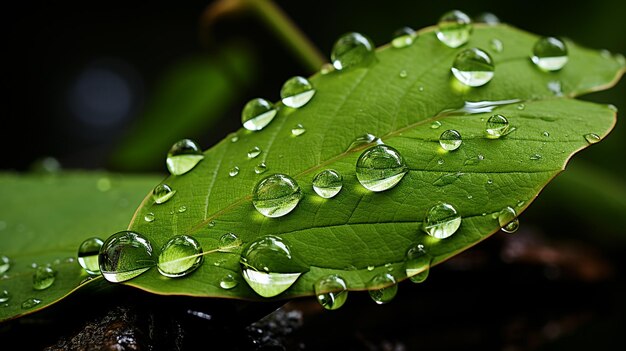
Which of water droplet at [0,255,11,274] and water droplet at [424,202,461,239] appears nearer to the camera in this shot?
water droplet at [424,202,461,239]

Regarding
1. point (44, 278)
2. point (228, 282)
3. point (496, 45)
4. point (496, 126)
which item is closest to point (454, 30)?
point (496, 45)

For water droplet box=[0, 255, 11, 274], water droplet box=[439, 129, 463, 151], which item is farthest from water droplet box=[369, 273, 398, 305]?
water droplet box=[0, 255, 11, 274]

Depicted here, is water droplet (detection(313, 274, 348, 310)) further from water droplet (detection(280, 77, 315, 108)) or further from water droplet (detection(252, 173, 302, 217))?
water droplet (detection(280, 77, 315, 108))

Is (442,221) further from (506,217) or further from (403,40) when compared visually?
(403,40)

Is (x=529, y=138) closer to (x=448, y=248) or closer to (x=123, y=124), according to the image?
(x=448, y=248)

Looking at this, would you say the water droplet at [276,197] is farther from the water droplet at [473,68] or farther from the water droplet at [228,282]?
the water droplet at [473,68]
